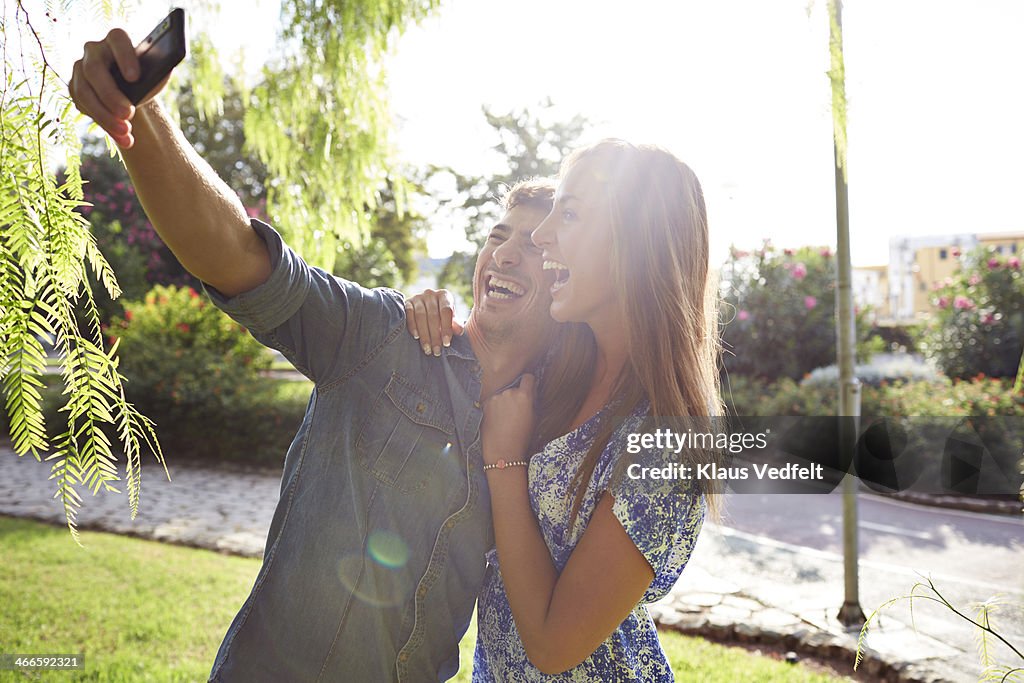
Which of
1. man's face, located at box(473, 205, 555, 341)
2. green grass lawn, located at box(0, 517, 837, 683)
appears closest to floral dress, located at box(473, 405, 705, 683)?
man's face, located at box(473, 205, 555, 341)

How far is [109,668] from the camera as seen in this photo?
3.74m

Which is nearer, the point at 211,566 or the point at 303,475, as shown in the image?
the point at 303,475

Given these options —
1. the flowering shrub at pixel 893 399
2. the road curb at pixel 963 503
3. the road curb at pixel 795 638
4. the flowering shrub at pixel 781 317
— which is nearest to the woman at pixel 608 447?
the road curb at pixel 795 638

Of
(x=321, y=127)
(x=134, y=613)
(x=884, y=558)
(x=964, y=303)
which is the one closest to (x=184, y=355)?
(x=134, y=613)

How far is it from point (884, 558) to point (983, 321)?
19.5 feet

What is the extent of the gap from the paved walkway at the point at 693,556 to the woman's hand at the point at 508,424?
70cm

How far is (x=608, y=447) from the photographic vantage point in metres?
1.55

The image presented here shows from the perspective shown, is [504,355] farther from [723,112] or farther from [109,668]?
[109,668]

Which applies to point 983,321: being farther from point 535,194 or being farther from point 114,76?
point 114,76

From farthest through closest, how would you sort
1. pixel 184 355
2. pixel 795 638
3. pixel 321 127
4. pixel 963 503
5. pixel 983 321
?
pixel 983 321 → pixel 184 355 → pixel 963 503 → pixel 795 638 → pixel 321 127

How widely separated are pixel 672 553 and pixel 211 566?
195 inches

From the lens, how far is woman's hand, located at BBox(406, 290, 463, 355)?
1581 mm

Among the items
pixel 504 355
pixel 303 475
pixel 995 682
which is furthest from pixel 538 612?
pixel 995 682

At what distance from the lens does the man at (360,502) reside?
141 cm
